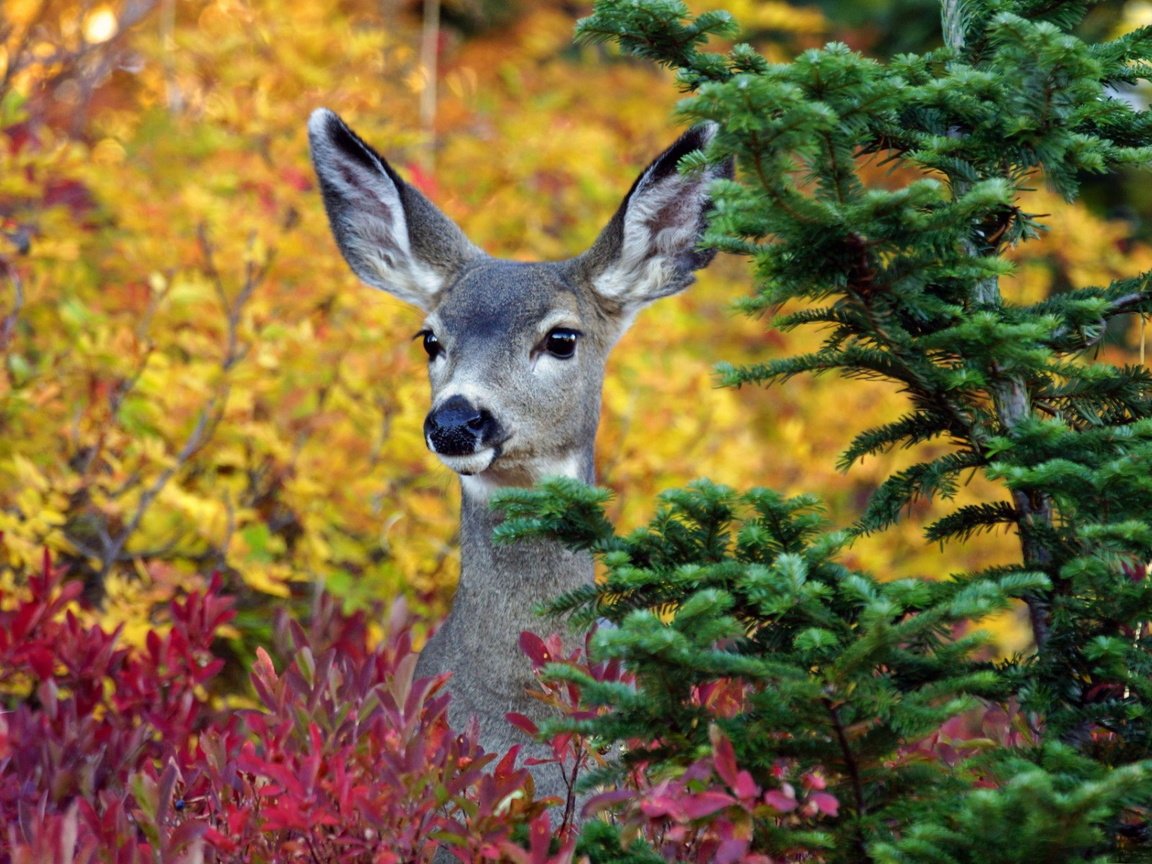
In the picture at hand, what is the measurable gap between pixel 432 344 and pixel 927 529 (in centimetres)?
208

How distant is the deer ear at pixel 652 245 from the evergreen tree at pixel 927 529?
4.98 ft

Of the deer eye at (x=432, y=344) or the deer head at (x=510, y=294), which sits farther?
the deer eye at (x=432, y=344)

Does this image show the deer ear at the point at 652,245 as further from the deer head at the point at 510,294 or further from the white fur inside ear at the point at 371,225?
the white fur inside ear at the point at 371,225

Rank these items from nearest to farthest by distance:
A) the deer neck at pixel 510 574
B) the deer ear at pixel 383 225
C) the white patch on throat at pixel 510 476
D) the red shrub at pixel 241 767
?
the red shrub at pixel 241 767 < the deer neck at pixel 510 574 < the white patch on throat at pixel 510 476 < the deer ear at pixel 383 225

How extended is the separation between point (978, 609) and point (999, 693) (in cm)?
46

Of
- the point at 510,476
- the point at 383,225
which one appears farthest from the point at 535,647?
the point at 383,225

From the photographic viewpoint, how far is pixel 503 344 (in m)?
4.45

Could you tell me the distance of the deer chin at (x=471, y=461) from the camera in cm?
404

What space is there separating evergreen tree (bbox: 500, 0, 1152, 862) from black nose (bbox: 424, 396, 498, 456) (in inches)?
42.3

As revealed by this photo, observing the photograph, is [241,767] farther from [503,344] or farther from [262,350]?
[262,350]

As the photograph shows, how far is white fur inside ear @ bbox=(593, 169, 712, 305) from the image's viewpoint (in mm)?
4689

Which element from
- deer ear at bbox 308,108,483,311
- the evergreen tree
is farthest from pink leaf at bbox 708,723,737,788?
deer ear at bbox 308,108,483,311

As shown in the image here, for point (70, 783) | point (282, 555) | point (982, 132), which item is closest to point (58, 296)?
point (282, 555)

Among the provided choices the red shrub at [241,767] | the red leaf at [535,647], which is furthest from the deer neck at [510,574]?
the red leaf at [535,647]
